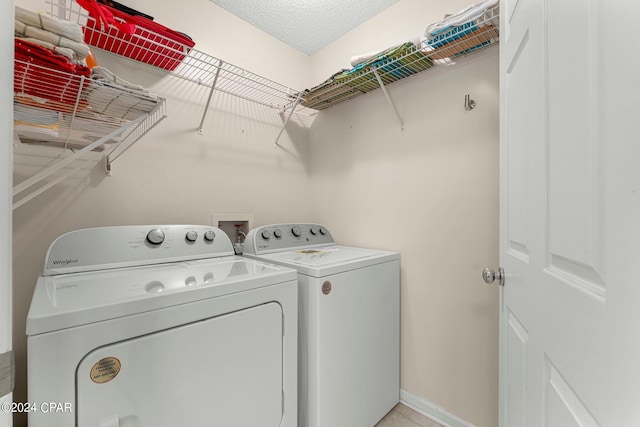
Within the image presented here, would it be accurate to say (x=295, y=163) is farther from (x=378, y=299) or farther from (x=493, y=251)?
(x=493, y=251)

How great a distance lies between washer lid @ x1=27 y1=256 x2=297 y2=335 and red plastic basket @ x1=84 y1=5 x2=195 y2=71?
1019 mm

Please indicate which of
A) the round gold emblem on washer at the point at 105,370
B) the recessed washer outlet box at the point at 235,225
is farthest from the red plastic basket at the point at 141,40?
the round gold emblem on washer at the point at 105,370

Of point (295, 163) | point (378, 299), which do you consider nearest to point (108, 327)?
point (378, 299)

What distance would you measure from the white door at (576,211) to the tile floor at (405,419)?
0.89 m

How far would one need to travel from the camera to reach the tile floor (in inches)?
60.8

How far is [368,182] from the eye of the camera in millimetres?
1908

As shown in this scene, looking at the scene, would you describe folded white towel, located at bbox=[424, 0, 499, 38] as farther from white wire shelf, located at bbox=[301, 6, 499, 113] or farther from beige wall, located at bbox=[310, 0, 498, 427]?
beige wall, located at bbox=[310, 0, 498, 427]

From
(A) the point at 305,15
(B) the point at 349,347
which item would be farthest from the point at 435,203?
(A) the point at 305,15

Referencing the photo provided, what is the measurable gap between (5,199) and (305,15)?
1977mm

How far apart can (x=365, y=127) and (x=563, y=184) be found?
1511 mm

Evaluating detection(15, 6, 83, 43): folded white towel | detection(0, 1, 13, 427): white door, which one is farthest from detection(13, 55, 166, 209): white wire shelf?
detection(0, 1, 13, 427): white door

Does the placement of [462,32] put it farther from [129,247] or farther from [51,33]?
[129,247]

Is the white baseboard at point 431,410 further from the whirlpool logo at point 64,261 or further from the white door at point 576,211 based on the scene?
the whirlpool logo at point 64,261

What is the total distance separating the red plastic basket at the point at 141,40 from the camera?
1176 mm
